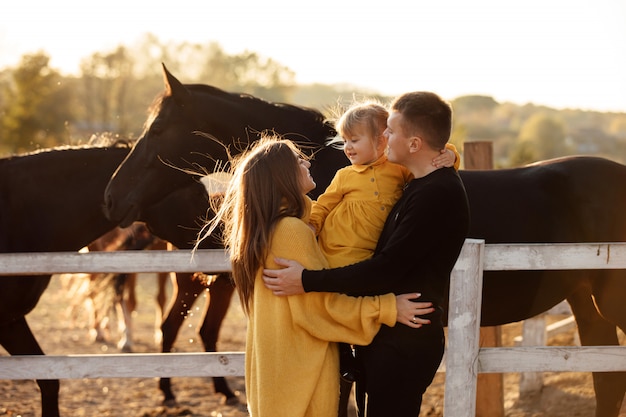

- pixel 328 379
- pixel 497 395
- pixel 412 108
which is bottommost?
pixel 497 395

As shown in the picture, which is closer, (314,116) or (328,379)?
(328,379)

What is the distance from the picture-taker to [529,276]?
4.19 meters

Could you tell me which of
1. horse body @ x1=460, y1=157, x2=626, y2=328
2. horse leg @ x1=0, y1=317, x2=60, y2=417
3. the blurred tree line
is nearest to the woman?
horse body @ x1=460, y1=157, x2=626, y2=328

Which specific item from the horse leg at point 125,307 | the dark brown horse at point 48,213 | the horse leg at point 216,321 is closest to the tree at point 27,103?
the horse leg at point 125,307

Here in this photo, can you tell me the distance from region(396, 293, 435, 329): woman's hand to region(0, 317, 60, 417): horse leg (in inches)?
127

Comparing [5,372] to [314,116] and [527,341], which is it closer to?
[314,116]

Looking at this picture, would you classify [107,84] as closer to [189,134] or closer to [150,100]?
[150,100]

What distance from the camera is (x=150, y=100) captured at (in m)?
49.4

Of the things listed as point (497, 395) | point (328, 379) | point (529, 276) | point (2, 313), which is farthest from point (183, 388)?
point (328, 379)

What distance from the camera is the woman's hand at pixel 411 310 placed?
244cm

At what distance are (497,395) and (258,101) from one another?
2.81 meters

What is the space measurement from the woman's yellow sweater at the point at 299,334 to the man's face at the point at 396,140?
417 millimetres

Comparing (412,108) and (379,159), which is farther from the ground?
(412,108)

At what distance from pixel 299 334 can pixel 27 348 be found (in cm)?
305
